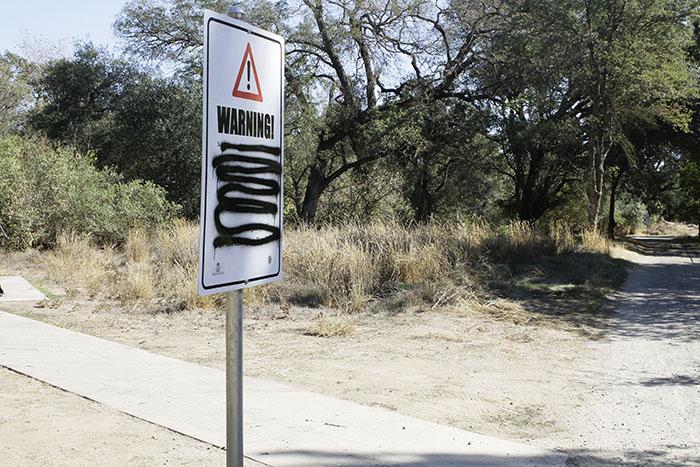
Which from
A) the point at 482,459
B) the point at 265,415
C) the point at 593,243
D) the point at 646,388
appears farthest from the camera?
the point at 593,243

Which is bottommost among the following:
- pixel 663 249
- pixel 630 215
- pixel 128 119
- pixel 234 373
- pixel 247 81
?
pixel 663 249

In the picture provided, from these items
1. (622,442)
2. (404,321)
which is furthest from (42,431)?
(404,321)

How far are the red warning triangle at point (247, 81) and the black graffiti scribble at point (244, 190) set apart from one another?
20 cm

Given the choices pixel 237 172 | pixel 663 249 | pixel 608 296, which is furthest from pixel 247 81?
pixel 663 249

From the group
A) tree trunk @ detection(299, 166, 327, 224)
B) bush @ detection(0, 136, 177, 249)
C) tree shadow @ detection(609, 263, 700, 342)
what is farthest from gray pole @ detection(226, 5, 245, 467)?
tree trunk @ detection(299, 166, 327, 224)

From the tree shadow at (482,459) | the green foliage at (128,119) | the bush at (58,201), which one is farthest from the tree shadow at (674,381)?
the green foliage at (128,119)

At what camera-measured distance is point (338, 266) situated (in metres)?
13.0

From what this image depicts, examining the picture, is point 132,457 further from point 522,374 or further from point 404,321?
point 404,321

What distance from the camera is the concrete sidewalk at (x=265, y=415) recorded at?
4.61 metres

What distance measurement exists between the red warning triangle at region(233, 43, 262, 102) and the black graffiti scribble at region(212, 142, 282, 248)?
0.64 ft

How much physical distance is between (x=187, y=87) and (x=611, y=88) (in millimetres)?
17186

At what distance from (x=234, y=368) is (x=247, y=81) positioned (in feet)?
3.65

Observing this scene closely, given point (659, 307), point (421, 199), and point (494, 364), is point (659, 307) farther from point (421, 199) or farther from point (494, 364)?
point (421, 199)

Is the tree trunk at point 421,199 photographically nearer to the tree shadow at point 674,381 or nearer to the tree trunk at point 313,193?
the tree trunk at point 313,193
